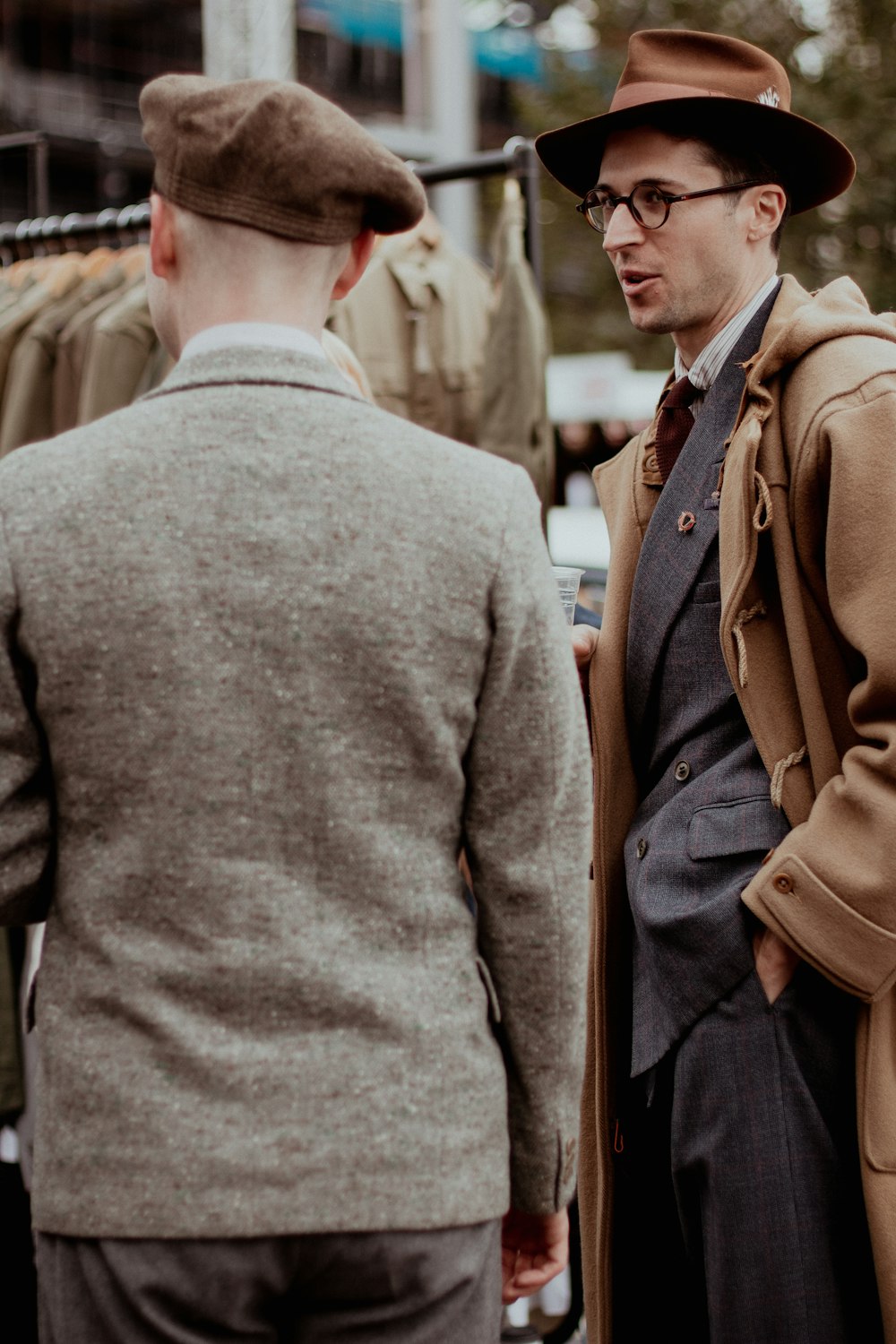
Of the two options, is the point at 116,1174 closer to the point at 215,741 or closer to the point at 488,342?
the point at 215,741

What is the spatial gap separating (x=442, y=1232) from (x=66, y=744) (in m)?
0.62

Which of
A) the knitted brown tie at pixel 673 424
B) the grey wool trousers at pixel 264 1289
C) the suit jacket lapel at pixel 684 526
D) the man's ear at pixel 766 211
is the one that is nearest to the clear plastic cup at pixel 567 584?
the suit jacket lapel at pixel 684 526

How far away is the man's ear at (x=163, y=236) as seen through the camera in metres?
1.61

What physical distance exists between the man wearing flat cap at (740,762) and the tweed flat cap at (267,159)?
0.81 m

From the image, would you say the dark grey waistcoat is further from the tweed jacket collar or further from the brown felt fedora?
the tweed jacket collar

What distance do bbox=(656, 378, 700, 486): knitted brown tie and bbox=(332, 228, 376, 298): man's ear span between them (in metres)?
0.93

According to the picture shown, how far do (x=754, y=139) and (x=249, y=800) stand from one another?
1561 mm


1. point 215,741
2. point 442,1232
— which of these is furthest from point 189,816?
point 442,1232

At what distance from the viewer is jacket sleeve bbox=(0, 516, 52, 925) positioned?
4.98ft

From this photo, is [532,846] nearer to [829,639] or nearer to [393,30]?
[829,639]

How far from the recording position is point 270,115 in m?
1.57

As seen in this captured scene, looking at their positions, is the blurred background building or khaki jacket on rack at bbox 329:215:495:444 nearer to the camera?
khaki jacket on rack at bbox 329:215:495:444

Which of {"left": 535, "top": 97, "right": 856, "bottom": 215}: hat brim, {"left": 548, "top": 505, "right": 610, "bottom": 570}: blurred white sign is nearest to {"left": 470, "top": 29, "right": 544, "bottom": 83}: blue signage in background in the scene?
{"left": 548, "top": 505, "right": 610, "bottom": 570}: blurred white sign

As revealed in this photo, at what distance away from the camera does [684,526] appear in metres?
2.38
